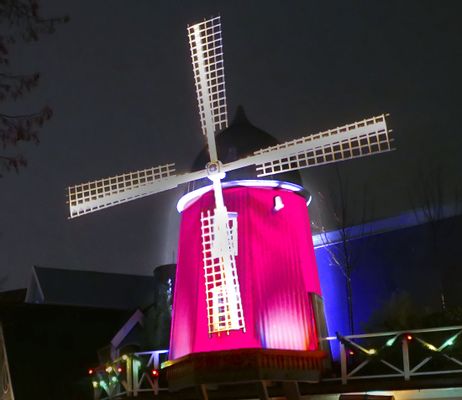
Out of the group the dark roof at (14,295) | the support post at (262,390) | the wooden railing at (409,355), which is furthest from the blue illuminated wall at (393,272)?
the dark roof at (14,295)

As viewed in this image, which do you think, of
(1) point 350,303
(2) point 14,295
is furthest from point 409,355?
(2) point 14,295

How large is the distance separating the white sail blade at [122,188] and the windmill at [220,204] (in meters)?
0.02

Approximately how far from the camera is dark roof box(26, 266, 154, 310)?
25.4m

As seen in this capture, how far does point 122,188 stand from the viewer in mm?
16578

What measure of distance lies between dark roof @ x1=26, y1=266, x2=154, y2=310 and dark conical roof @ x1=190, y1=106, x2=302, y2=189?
35.4 ft

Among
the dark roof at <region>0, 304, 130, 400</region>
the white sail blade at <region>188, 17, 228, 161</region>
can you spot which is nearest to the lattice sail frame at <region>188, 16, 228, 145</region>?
the white sail blade at <region>188, 17, 228, 161</region>

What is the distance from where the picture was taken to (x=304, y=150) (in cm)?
1459

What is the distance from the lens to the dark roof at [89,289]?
25.4 meters

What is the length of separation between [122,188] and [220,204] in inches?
129

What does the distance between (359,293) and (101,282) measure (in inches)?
509

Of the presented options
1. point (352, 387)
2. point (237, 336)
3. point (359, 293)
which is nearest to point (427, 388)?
point (352, 387)

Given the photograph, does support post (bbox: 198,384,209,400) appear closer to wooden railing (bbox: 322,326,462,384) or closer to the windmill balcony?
the windmill balcony

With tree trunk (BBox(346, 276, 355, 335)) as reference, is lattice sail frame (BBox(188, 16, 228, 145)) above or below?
above

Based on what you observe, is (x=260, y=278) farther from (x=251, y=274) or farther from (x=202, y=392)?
(x=202, y=392)
